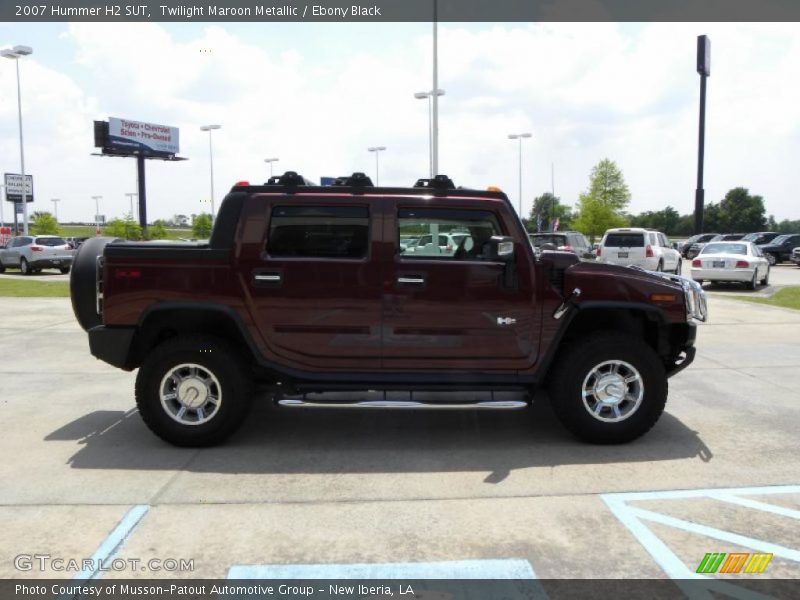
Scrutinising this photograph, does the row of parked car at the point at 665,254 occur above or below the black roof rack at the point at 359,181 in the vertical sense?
below

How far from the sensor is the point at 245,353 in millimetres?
5258

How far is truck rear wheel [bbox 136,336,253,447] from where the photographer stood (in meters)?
5.03

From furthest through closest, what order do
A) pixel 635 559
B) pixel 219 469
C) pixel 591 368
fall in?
pixel 591 368, pixel 219 469, pixel 635 559

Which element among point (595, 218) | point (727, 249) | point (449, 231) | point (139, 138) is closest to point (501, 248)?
point (449, 231)

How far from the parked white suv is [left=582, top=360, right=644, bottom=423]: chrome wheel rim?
16.5m

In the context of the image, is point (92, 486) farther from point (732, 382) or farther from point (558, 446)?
point (732, 382)

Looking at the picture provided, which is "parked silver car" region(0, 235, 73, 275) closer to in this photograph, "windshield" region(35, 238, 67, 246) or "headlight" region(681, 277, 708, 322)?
"windshield" region(35, 238, 67, 246)

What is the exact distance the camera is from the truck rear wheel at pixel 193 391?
5027 mm

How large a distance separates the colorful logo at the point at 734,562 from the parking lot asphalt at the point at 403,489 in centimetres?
5

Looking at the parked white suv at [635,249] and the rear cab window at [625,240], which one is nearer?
the parked white suv at [635,249]

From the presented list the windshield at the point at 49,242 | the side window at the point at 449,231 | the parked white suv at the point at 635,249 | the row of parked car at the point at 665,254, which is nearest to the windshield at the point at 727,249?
the row of parked car at the point at 665,254

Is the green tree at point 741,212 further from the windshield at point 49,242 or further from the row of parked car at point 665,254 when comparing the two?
the windshield at point 49,242

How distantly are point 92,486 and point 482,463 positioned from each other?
8.72 feet

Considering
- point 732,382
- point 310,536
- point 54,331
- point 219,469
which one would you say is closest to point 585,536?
point 310,536
